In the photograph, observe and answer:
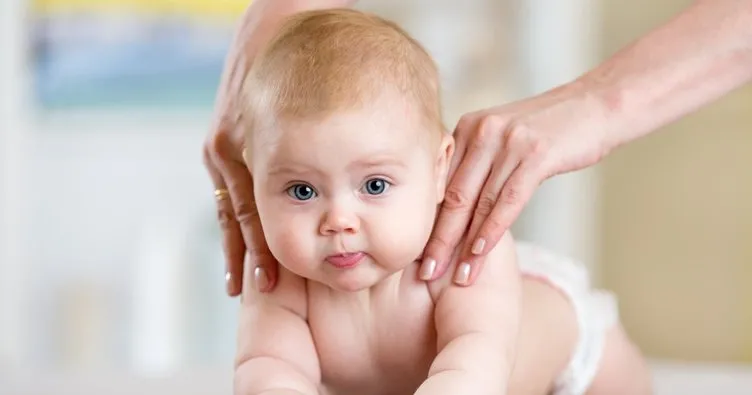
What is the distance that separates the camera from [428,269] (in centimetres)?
107

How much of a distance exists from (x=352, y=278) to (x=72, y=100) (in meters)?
1.90

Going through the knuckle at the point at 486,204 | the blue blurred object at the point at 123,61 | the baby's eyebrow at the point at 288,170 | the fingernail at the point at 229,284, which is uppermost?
the blue blurred object at the point at 123,61

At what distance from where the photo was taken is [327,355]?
1090mm

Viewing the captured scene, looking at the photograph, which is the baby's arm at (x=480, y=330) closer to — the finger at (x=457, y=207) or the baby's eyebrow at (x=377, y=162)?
the finger at (x=457, y=207)

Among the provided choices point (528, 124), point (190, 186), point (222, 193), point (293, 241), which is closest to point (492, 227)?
point (528, 124)

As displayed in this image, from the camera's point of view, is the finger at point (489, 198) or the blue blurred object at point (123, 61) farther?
the blue blurred object at point (123, 61)

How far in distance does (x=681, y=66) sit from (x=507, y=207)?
12.2 inches

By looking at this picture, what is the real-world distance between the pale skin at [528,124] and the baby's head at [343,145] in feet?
0.40

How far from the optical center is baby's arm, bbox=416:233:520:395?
3.18 feet

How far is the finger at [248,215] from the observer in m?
1.11

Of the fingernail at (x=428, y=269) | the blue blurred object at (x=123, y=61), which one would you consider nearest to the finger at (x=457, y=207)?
the fingernail at (x=428, y=269)

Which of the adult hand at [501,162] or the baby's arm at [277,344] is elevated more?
the adult hand at [501,162]

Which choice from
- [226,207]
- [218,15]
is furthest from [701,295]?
[226,207]

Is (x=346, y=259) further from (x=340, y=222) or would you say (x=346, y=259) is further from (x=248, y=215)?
(x=248, y=215)
